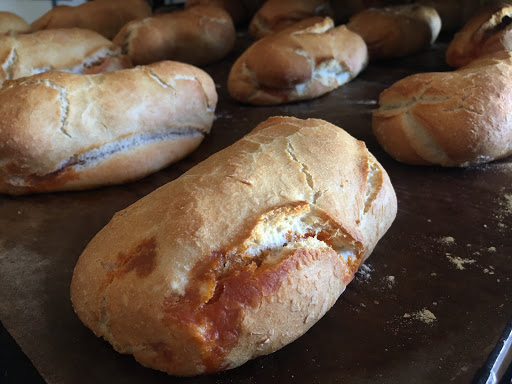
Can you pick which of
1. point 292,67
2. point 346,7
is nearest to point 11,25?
point 292,67

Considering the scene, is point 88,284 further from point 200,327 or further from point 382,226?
point 382,226

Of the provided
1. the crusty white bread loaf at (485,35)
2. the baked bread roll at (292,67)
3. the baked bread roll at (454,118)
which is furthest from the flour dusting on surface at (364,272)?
the crusty white bread loaf at (485,35)

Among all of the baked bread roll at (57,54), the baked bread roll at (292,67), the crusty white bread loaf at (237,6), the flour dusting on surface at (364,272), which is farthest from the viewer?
the crusty white bread loaf at (237,6)

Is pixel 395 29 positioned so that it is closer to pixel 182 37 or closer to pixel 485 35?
pixel 485 35

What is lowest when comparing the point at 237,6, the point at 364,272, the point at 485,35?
the point at 364,272

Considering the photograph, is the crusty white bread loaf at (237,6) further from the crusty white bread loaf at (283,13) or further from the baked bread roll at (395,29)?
the baked bread roll at (395,29)

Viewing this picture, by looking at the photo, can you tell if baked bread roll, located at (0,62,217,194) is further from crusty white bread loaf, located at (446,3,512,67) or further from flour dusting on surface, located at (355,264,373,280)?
crusty white bread loaf, located at (446,3,512,67)
